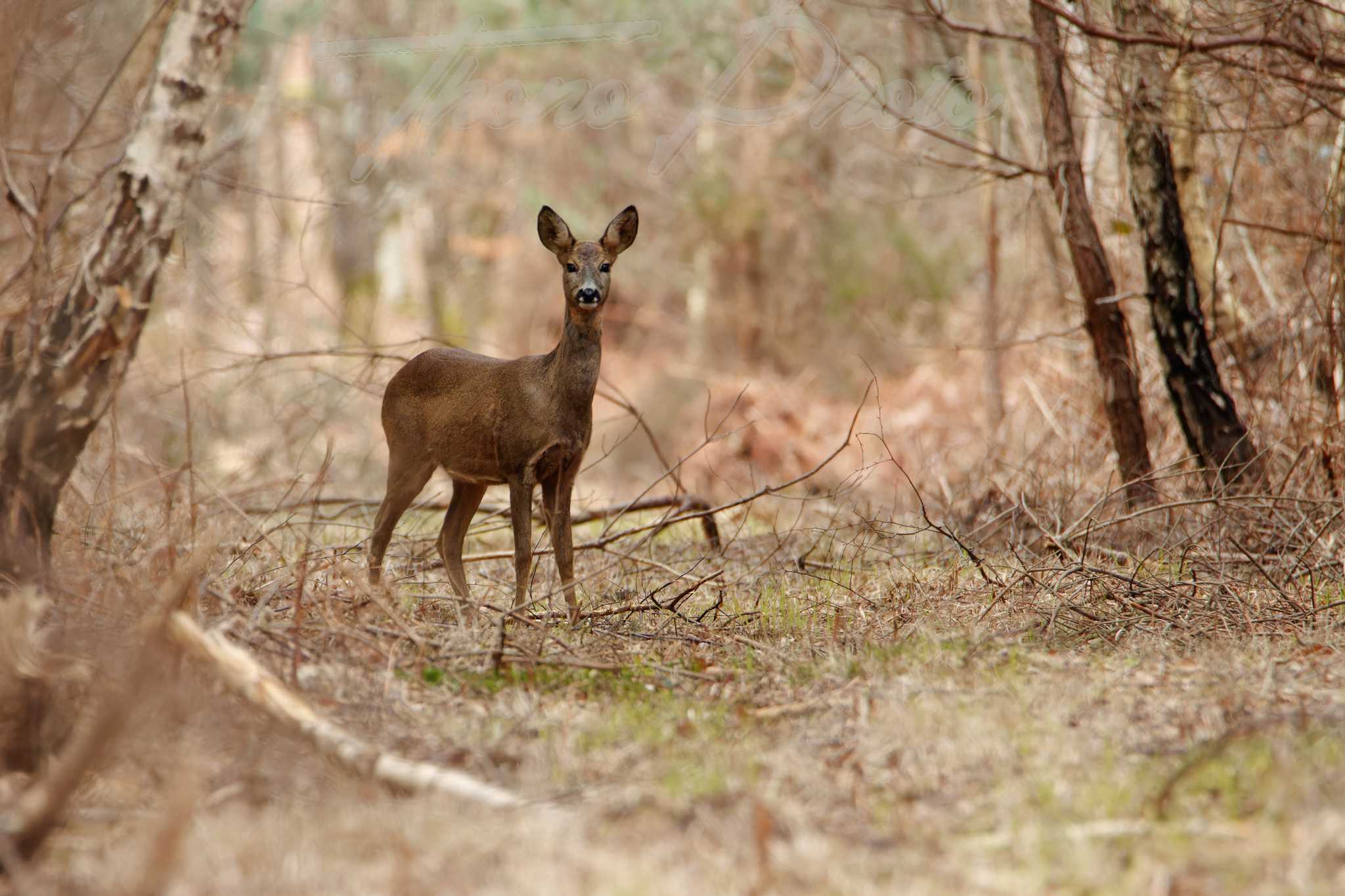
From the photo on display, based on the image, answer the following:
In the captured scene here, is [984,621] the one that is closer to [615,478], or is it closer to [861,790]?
Result: [861,790]

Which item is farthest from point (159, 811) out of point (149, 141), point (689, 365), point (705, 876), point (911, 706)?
point (689, 365)

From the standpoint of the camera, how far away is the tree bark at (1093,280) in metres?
7.14

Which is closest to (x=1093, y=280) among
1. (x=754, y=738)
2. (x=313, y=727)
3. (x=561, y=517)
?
(x=561, y=517)

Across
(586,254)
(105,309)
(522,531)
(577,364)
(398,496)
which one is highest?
(586,254)

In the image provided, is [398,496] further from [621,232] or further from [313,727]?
[313,727]

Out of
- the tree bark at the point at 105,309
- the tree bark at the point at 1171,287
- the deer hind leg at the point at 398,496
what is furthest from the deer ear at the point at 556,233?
the tree bark at the point at 1171,287

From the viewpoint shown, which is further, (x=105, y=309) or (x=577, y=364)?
(x=577, y=364)

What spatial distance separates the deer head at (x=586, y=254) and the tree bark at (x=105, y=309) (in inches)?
58.8

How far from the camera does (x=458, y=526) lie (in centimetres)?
638

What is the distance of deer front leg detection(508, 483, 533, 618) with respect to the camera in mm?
5684

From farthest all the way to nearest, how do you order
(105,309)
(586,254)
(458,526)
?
(458,526) → (586,254) → (105,309)

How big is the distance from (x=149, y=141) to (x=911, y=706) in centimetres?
369

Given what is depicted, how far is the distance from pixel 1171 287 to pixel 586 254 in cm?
335

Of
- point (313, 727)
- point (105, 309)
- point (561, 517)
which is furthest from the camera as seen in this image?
point (561, 517)
